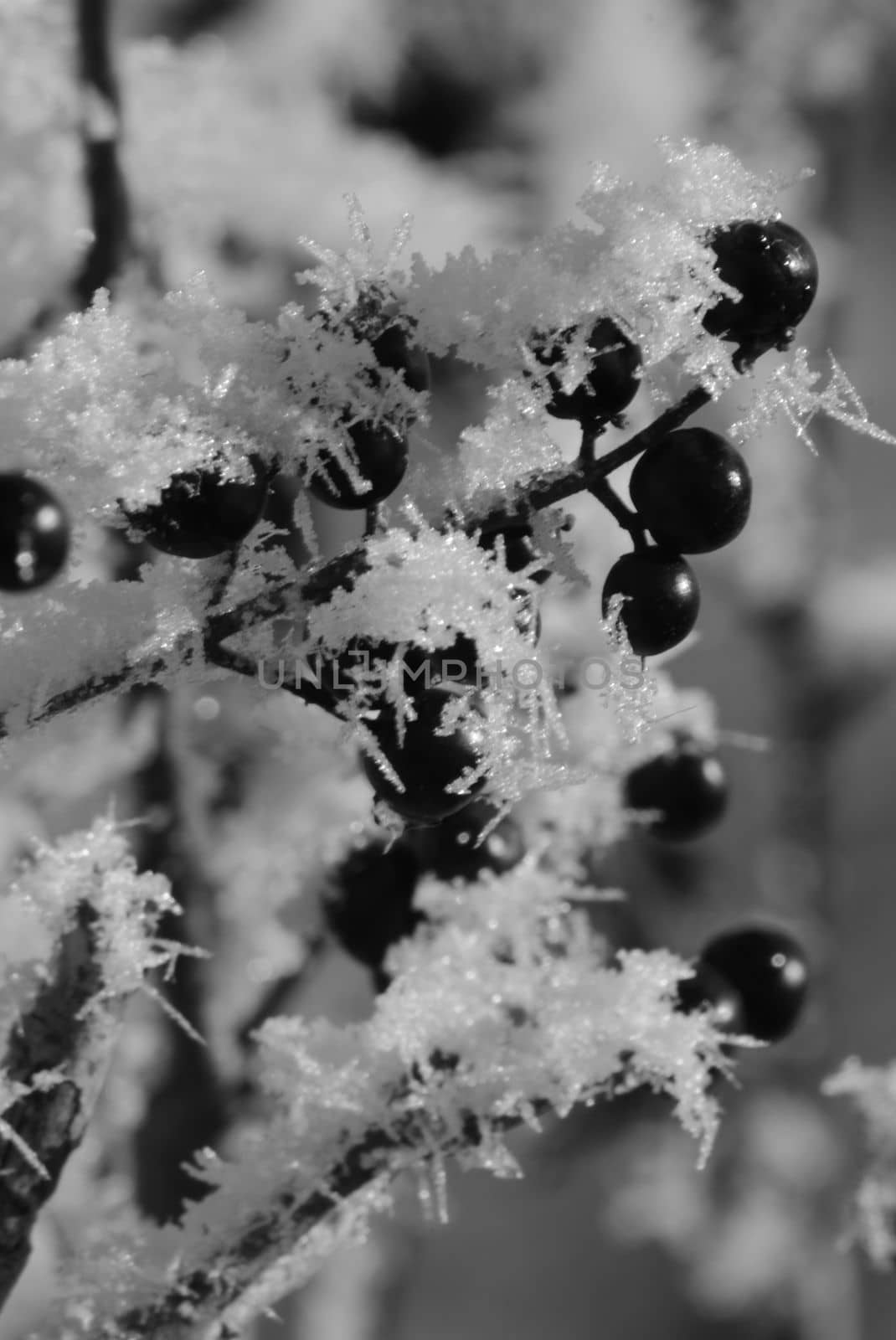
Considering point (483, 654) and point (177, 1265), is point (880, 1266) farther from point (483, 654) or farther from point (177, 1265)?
point (483, 654)

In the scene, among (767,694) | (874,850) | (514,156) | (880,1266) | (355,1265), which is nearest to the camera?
(880,1266)

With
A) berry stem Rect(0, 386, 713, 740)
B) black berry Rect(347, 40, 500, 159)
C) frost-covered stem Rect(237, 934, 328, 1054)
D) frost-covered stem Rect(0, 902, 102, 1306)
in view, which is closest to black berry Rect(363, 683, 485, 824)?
berry stem Rect(0, 386, 713, 740)

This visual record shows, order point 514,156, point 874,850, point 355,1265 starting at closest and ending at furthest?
1. point 355,1265
2. point 514,156
3. point 874,850

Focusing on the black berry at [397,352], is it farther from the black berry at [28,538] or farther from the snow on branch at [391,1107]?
the snow on branch at [391,1107]

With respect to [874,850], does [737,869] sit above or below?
below

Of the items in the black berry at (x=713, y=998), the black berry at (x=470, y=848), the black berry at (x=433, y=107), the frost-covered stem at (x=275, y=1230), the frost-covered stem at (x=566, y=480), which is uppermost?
the black berry at (x=433, y=107)

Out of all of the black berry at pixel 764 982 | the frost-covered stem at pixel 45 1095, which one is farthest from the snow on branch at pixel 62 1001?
the black berry at pixel 764 982

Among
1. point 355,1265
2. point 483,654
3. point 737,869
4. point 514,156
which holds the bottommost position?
point 355,1265

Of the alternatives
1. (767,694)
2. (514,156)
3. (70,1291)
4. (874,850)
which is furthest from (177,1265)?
(874,850)
